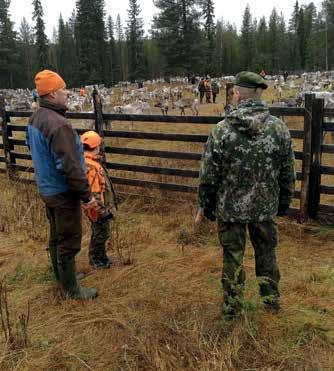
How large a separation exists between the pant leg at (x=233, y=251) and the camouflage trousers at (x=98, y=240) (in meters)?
1.79

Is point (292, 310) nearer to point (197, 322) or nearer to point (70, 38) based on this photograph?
point (197, 322)

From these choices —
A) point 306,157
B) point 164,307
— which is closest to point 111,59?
point 306,157

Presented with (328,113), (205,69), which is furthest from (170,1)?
(328,113)

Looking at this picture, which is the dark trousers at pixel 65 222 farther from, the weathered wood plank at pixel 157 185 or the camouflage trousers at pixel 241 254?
the weathered wood plank at pixel 157 185

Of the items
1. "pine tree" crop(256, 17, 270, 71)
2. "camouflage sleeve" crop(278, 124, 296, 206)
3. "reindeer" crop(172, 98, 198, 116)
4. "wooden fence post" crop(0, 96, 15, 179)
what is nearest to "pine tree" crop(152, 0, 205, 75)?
"pine tree" crop(256, 17, 270, 71)

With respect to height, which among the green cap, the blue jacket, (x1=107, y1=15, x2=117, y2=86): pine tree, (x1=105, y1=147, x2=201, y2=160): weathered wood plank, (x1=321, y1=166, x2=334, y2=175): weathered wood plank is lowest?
(x1=321, y1=166, x2=334, y2=175): weathered wood plank

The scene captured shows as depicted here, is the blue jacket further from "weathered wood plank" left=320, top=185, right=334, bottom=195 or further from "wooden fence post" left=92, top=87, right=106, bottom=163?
"wooden fence post" left=92, top=87, right=106, bottom=163

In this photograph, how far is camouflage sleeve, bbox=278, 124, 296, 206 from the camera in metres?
3.51

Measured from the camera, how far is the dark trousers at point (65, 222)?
4199 millimetres

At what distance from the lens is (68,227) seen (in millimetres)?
4266

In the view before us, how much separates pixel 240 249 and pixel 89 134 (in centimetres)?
214

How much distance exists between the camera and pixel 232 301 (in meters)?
3.54

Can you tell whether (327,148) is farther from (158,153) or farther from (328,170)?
(158,153)

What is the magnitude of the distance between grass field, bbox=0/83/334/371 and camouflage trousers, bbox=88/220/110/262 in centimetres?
18
